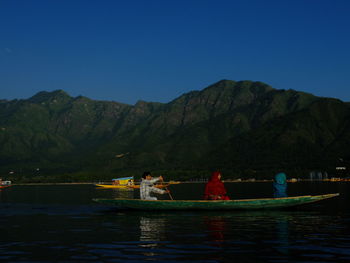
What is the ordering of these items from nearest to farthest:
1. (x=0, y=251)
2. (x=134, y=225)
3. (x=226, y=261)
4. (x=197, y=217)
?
(x=226, y=261) < (x=0, y=251) < (x=134, y=225) < (x=197, y=217)

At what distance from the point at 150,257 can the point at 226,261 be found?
11.4 feet

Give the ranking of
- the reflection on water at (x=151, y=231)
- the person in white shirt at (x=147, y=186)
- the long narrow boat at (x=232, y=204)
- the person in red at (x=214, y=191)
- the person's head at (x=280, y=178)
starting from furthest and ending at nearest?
the person in white shirt at (x=147, y=186) → the person in red at (x=214, y=191) → the person's head at (x=280, y=178) → the long narrow boat at (x=232, y=204) → the reflection on water at (x=151, y=231)

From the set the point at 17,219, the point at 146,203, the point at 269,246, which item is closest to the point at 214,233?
the point at 269,246

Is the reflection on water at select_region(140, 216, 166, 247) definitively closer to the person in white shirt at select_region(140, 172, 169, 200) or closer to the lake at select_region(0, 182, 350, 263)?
the lake at select_region(0, 182, 350, 263)

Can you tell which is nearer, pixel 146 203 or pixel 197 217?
pixel 197 217

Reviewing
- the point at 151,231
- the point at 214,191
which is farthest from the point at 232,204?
the point at 151,231

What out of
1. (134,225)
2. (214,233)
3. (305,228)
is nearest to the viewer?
(214,233)

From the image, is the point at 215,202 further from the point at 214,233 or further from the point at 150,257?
the point at 150,257

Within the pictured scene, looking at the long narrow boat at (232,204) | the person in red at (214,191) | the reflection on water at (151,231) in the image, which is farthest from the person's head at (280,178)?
the reflection on water at (151,231)

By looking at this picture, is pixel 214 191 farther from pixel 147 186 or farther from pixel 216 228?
pixel 216 228

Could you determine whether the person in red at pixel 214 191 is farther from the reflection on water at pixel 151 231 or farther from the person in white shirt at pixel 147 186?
the reflection on water at pixel 151 231

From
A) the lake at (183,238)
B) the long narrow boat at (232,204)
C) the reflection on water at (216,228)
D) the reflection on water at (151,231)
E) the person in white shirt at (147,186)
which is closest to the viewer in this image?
the lake at (183,238)

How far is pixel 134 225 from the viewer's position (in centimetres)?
3297

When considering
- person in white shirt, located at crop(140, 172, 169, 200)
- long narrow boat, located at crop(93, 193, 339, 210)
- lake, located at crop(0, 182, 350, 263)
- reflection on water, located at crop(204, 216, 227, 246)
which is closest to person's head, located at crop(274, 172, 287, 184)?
long narrow boat, located at crop(93, 193, 339, 210)
